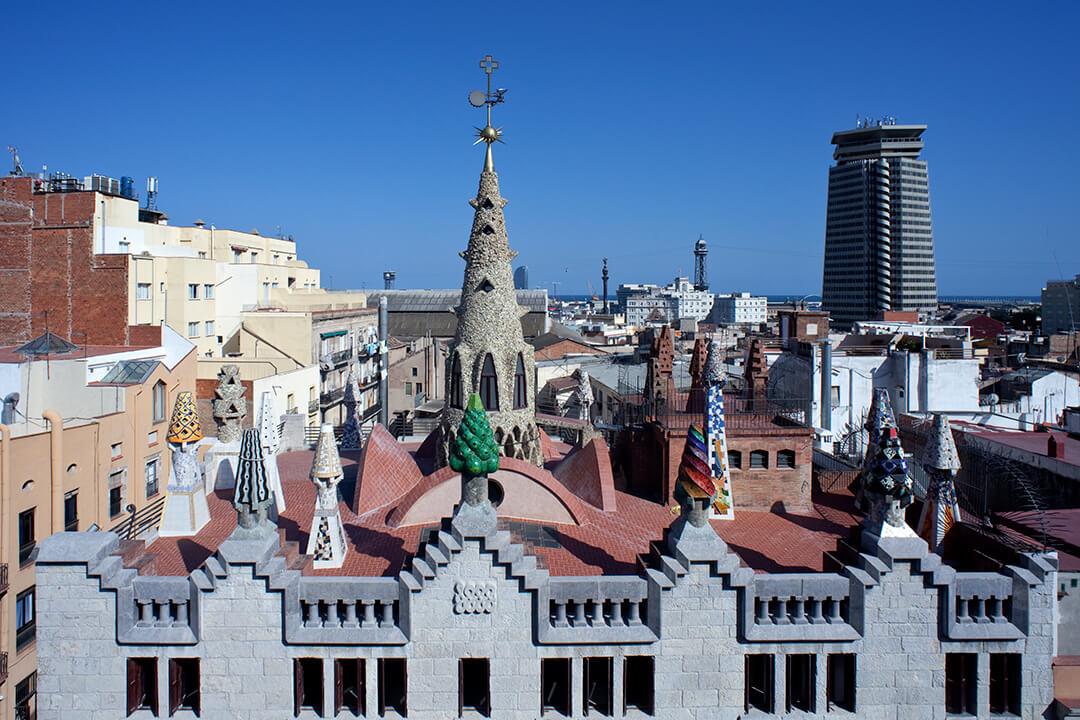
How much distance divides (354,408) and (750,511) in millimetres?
17916

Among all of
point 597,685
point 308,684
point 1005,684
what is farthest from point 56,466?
point 1005,684

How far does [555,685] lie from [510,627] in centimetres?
178

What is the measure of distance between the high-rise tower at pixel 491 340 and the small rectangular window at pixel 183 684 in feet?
30.7

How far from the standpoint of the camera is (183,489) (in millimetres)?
20297

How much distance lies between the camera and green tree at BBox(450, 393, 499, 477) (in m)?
15.1

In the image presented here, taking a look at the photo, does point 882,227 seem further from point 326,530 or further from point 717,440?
point 326,530

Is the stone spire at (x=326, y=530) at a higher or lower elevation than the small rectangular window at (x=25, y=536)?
higher

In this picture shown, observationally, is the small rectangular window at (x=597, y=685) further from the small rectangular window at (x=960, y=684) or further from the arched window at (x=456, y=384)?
the arched window at (x=456, y=384)

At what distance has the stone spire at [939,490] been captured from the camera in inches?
691

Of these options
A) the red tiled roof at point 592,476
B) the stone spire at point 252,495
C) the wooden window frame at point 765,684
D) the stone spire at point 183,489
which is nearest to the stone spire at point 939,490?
the wooden window frame at point 765,684

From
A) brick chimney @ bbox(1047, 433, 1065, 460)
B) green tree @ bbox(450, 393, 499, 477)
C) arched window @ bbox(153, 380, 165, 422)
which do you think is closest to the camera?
green tree @ bbox(450, 393, 499, 477)

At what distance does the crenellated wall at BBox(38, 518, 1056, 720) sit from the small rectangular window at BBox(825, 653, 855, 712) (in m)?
0.18

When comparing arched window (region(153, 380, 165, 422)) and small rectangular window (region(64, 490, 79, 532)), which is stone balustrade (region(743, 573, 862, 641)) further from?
arched window (region(153, 380, 165, 422))

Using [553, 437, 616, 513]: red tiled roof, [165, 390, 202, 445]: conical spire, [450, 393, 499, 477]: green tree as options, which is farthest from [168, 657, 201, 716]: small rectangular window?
[553, 437, 616, 513]: red tiled roof
